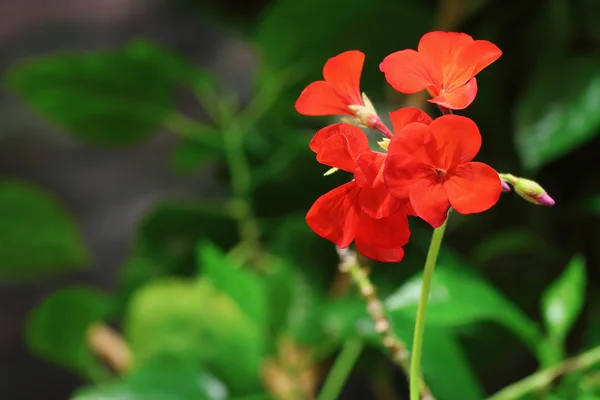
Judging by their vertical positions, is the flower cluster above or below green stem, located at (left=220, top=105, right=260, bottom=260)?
below

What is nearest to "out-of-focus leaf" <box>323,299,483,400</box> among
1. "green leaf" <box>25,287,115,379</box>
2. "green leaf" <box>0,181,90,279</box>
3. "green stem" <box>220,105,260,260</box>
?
"green stem" <box>220,105,260,260</box>

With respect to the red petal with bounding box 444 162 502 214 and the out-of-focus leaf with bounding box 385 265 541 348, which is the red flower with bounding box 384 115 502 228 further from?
the out-of-focus leaf with bounding box 385 265 541 348

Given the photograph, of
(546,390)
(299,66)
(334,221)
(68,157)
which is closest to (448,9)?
(299,66)

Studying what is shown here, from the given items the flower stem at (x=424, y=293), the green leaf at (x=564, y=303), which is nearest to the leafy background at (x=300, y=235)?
the green leaf at (x=564, y=303)

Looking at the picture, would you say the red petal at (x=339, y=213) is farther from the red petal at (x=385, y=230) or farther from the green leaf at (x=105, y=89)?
the green leaf at (x=105, y=89)

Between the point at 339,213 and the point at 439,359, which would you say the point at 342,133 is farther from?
the point at 439,359

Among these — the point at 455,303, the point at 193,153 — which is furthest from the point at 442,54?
the point at 193,153
